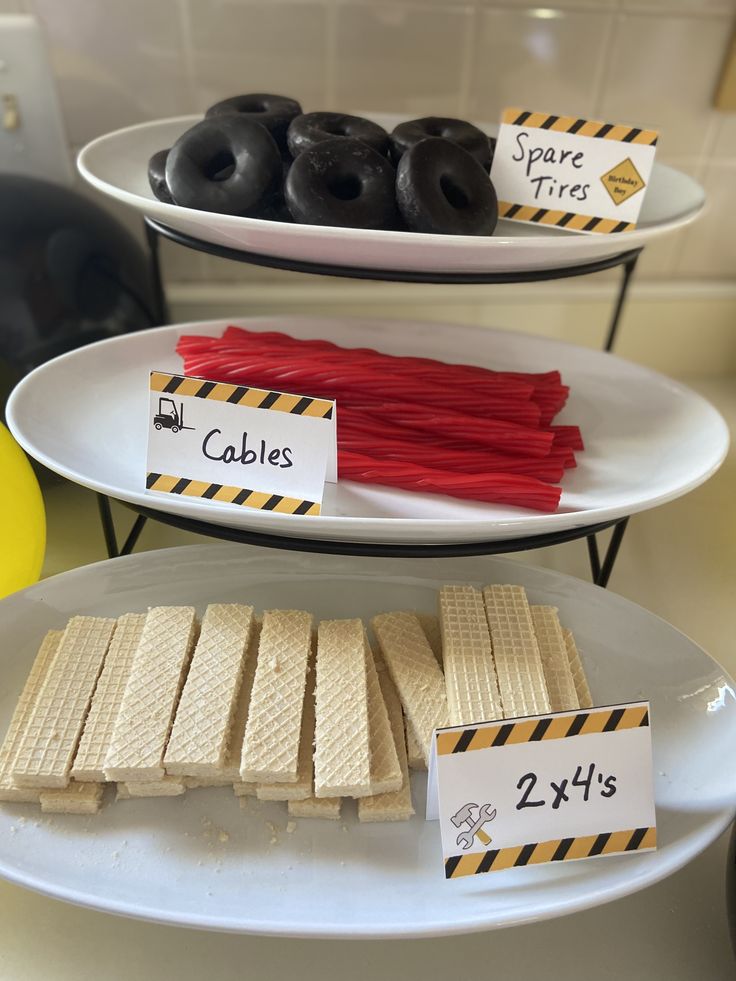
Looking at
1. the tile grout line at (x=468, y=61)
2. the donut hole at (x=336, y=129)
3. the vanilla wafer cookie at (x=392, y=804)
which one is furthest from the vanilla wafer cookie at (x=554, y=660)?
the tile grout line at (x=468, y=61)

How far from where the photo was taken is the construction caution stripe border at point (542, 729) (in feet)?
1.47

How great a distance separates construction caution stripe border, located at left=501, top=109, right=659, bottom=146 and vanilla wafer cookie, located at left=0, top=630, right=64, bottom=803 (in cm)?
55

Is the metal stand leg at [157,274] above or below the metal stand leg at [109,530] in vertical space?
above

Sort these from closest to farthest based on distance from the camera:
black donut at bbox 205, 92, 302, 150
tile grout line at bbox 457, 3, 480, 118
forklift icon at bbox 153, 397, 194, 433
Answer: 1. forklift icon at bbox 153, 397, 194, 433
2. black donut at bbox 205, 92, 302, 150
3. tile grout line at bbox 457, 3, 480, 118

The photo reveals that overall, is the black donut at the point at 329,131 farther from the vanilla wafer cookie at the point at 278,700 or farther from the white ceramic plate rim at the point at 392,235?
the vanilla wafer cookie at the point at 278,700

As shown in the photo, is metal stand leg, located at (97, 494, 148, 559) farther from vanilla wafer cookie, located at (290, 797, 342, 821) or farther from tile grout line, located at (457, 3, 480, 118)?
tile grout line, located at (457, 3, 480, 118)

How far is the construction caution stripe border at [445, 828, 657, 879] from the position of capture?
46cm

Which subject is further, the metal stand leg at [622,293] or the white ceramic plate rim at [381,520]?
the metal stand leg at [622,293]

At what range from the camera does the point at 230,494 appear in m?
0.56

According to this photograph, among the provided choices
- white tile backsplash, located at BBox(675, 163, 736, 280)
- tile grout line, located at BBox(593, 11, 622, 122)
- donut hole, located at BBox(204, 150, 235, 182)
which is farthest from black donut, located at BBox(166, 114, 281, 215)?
white tile backsplash, located at BBox(675, 163, 736, 280)

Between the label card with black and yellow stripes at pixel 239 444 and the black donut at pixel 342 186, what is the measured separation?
143mm

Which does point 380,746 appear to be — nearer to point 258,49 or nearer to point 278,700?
point 278,700

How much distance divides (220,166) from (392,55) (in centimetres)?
42

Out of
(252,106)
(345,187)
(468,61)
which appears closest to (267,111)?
(252,106)
